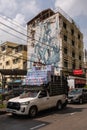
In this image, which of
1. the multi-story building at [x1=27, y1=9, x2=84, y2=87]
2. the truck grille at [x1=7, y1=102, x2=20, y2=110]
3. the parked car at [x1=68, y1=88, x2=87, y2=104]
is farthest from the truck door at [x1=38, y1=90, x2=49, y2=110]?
the multi-story building at [x1=27, y1=9, x2=84, y2=87]

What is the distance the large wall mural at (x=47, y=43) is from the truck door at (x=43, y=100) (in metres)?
32.6

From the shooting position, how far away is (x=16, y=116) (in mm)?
14773

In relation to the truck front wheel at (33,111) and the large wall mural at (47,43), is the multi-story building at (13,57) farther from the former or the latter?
the truck front wheel at (33,111)

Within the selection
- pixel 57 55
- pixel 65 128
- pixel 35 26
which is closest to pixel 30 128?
pixel 65 128

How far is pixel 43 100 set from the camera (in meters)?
15.5

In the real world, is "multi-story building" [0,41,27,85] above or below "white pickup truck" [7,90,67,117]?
above

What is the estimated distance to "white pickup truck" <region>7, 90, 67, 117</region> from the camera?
14055mm

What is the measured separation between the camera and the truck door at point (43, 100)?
1522 cm

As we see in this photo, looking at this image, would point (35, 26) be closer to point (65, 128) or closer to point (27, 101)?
point (27, 101)

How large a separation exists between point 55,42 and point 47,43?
2666mm

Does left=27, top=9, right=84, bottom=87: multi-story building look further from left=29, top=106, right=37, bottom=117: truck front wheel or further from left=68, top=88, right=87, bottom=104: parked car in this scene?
left=29, top=106, right=37, bottom=117: truck front wheel

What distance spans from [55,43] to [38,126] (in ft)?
131

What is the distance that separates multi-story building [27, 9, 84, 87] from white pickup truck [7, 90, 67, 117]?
30.8 meters

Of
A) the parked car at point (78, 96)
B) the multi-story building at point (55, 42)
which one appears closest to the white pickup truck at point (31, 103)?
the parked car at point (78, 96)
